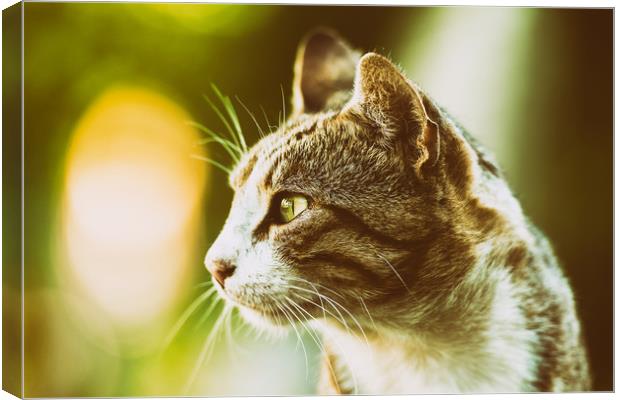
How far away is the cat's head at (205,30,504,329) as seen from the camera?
1632 millimetres

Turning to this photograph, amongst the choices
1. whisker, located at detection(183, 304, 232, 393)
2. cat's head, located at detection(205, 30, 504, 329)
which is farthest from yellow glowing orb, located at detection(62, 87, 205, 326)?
cat's head, located at detection(205, 30, 504, 329)

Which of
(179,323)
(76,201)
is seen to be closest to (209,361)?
(179,323)

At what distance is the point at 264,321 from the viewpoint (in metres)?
1.75

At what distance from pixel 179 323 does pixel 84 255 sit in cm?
36

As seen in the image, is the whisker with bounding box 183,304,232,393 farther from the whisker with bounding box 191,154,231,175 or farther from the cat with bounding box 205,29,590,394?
the whisker with bounding box 191,154,231,175

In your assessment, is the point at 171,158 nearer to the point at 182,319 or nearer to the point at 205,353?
the point at 182,319

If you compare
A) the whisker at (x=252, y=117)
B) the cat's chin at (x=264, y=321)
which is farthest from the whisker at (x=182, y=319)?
the whisker at (x=252, y=117)

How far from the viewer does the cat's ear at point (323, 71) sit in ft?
6.51

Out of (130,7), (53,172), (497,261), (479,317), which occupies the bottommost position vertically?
(479,317)

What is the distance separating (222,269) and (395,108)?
22.9 inches

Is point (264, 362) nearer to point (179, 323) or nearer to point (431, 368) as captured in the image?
point (179, 323)

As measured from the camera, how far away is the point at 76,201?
205 centimetres

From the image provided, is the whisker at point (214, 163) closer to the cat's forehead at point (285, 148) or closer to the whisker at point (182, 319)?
the cat's forehead at point (285, 148)

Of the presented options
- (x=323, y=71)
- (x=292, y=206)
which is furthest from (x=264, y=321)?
(x=323, y=71)
